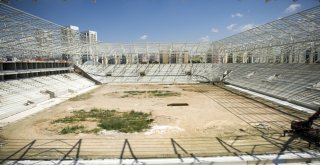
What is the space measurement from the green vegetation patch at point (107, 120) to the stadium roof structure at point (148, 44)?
925cm

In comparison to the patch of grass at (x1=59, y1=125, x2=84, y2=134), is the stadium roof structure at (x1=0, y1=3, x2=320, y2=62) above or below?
above

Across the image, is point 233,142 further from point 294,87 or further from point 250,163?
point 294,87

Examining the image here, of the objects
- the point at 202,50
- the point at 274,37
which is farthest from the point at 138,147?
the point at 202,50

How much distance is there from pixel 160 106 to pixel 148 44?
26.6 m

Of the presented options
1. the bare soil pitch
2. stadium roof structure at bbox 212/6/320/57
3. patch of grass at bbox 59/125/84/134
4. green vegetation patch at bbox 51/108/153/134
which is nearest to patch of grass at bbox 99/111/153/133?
green vegetation patch at bbox 51/108/153/134

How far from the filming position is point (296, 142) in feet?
35.2

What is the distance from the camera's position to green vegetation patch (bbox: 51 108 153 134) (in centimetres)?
1308

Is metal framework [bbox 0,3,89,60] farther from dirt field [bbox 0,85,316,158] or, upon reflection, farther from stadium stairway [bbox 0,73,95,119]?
dirt field [bbox 0,85,316,158]

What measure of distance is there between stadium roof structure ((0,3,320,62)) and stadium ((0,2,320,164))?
15cm

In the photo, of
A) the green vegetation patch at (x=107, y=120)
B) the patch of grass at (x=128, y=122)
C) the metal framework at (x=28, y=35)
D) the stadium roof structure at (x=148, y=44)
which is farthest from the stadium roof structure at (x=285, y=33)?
the metal framework at (x=28, y=35)

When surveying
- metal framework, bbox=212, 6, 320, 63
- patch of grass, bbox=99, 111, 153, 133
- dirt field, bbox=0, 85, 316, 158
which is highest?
metal framework, bbox=212, 6, 320, 63

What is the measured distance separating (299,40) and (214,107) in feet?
44.7

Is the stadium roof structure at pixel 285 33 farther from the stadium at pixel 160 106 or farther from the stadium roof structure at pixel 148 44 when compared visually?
the stadium at pixel 160 106

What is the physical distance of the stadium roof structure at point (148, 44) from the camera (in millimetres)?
21442
